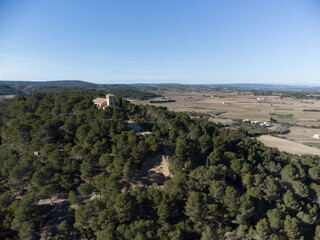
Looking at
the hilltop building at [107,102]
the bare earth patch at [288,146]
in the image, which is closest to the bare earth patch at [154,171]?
the hilltop building at [107,102]

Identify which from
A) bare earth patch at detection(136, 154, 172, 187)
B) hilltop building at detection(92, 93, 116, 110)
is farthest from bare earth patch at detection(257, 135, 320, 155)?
hilltop building at detection(92, 93, 116, 110)

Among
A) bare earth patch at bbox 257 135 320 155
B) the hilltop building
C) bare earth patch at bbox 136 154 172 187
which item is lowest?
bare earth patch at bbox 257 135 320 155

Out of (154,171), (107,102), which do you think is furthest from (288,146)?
(107,102)

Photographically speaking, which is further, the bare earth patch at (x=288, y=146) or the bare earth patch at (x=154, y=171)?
the bare earth patch at (x=288, y=146)

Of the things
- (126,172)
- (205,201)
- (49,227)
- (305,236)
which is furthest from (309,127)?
(49,227)

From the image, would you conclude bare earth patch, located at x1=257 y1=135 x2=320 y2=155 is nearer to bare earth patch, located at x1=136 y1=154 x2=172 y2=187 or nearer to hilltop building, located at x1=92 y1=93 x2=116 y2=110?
bare earth patch, located at x1=136 y1=154 x2=172 y2=187

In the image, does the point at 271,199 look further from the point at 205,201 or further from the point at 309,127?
the point at 309,127

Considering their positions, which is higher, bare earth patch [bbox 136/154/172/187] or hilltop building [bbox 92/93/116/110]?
hilltop building [bbox 92/93/116/110]

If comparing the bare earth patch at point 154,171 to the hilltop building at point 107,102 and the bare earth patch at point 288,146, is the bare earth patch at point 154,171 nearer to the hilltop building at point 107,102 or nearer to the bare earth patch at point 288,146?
the hilltop building at point 107,102
